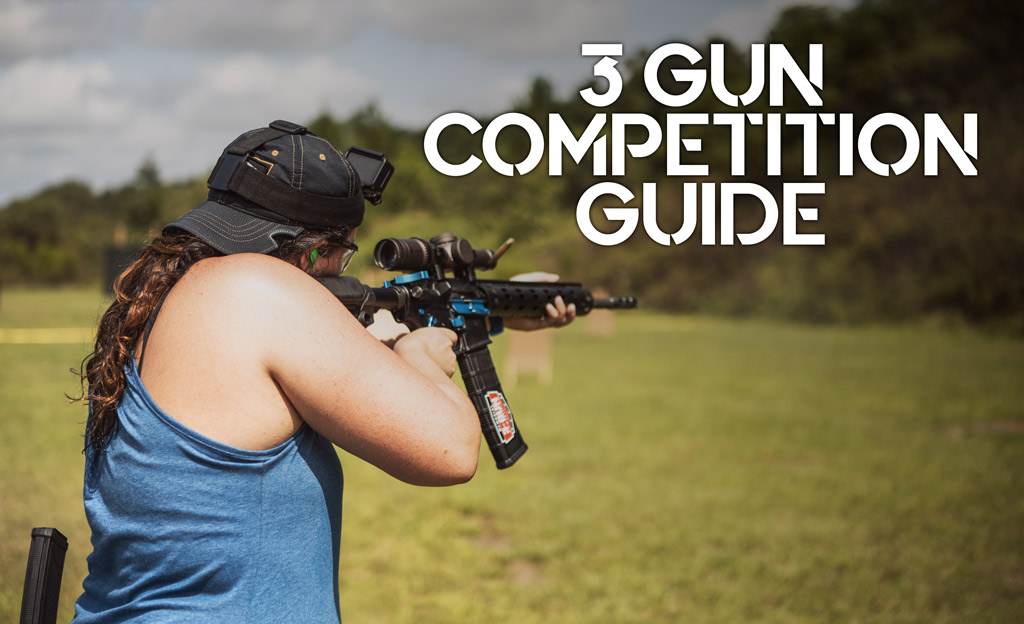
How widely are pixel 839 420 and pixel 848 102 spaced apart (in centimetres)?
4532

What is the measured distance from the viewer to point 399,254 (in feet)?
7.98

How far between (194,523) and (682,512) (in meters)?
6.13

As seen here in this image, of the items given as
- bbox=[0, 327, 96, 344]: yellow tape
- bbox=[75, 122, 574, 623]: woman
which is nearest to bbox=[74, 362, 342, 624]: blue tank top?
bbox=[75, 122, 574, 623]: woman

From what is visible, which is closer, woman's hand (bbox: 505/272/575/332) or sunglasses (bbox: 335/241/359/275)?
sunglasses (bbox: 335/241/359/275)

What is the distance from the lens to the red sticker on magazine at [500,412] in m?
2.68

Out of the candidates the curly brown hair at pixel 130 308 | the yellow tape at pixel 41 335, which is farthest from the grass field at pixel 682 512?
the yellow tape at pixel 41 335

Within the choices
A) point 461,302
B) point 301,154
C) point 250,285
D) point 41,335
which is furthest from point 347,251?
point 41,335

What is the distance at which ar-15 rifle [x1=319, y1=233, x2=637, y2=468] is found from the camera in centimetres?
245

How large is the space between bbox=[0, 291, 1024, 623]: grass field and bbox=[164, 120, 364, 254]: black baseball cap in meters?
0.59

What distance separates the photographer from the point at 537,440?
9.72 m

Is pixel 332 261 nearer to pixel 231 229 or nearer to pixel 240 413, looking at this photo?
pixel 231 229

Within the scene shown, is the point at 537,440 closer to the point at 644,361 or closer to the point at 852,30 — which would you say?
the point at 644,361

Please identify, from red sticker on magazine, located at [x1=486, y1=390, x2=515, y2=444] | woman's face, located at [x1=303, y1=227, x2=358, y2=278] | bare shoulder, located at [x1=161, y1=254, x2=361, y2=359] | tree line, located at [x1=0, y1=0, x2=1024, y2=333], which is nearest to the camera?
bare shoulder, located at [x1=161, y1=254, x2=361, y2=359]

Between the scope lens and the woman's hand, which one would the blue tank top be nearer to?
the scope lens
